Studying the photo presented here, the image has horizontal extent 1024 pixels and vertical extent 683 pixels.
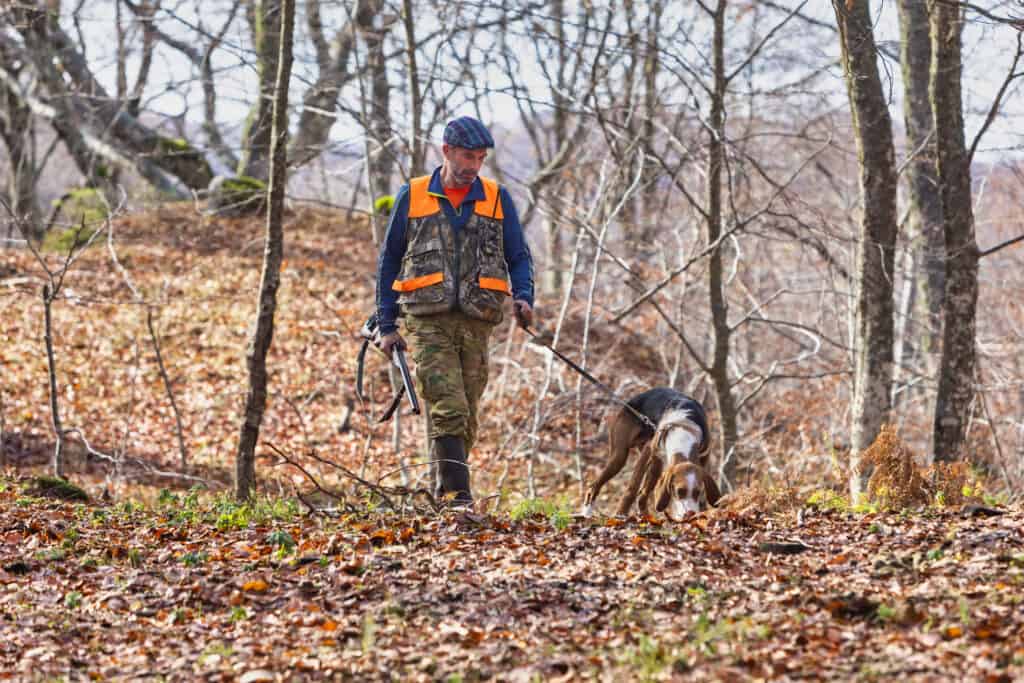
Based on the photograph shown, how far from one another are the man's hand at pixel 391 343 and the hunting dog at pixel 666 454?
1955 mm

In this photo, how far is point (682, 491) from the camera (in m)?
7.43

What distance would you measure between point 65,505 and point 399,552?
340cm

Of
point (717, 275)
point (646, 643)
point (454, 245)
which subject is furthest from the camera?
point (717, 275)

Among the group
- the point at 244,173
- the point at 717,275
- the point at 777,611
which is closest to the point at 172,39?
the point at 244,173

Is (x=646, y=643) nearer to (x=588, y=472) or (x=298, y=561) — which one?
(x=298, y=561)

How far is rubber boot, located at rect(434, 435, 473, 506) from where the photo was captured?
696 cm

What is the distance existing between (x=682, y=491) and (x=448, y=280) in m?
2.06

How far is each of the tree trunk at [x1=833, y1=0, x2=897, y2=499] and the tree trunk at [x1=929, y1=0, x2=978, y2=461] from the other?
2.02 ft

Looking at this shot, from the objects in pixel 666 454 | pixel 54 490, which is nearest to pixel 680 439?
pixel 666 454

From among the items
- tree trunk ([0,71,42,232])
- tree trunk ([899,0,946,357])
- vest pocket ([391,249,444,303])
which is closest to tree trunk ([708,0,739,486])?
vest pocket ([391,249,444,303])

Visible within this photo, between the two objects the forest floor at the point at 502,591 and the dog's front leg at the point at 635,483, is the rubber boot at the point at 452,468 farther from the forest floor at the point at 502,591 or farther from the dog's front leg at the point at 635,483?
the dog's front leg at the point at 635,483

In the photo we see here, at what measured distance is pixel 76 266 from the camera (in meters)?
21.1

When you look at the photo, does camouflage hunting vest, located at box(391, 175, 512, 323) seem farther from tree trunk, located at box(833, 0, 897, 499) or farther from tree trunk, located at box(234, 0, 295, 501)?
tree trunk, located at box(833, 0, 897, 499)

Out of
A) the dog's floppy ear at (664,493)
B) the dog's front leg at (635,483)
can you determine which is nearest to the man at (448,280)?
the dog's floppy ear at (664,493)
